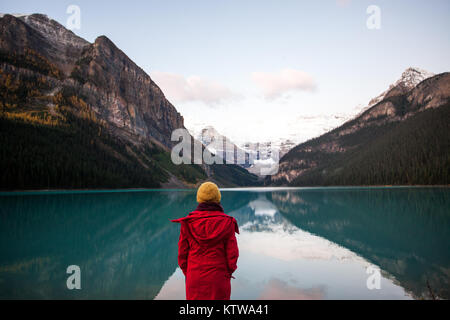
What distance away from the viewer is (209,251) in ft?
15.0

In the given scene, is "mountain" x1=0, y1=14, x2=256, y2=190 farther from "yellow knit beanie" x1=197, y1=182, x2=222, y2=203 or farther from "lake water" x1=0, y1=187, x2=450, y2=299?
"yellow knit beanie" x1=197, y1=182, x2=222, y2=203

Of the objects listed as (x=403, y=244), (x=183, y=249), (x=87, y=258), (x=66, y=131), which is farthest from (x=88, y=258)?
(x=66, y=131)

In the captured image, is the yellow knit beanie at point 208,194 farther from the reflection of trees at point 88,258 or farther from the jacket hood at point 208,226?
the reflection of trees at point 88,258

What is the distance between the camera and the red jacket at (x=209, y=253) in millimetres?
4494

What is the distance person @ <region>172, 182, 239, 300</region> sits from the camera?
14.7ft

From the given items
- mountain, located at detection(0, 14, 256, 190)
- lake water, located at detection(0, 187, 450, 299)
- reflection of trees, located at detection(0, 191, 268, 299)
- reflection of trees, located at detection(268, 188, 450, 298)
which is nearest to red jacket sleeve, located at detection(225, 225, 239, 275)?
lake water, located at detection(0, 187, 450, 299)

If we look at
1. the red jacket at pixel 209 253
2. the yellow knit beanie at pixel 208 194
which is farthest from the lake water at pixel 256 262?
the yellow knit beanie at pixel 208 194

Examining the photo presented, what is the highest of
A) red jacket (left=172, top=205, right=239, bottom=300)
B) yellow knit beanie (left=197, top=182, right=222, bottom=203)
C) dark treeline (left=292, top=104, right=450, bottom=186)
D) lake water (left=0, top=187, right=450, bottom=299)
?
dark treeline (left=292, top=104, right=450, bottom=186)

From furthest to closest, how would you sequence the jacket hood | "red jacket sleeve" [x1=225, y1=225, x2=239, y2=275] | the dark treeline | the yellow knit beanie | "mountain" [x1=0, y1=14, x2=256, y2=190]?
the dark treeline → "mountain" [x1=0, y1=14, x2=256, y2=190] → the yellow knit beanie → "red jacket sleeve" [x1=225, y1=225, x2=239, y2=275] → the jacket hood

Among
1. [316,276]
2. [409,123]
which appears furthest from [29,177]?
[409,123]

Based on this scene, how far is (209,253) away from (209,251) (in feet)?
0.10

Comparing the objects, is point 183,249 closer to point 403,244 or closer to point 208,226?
point 208,226

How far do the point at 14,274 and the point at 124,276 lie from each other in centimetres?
385
